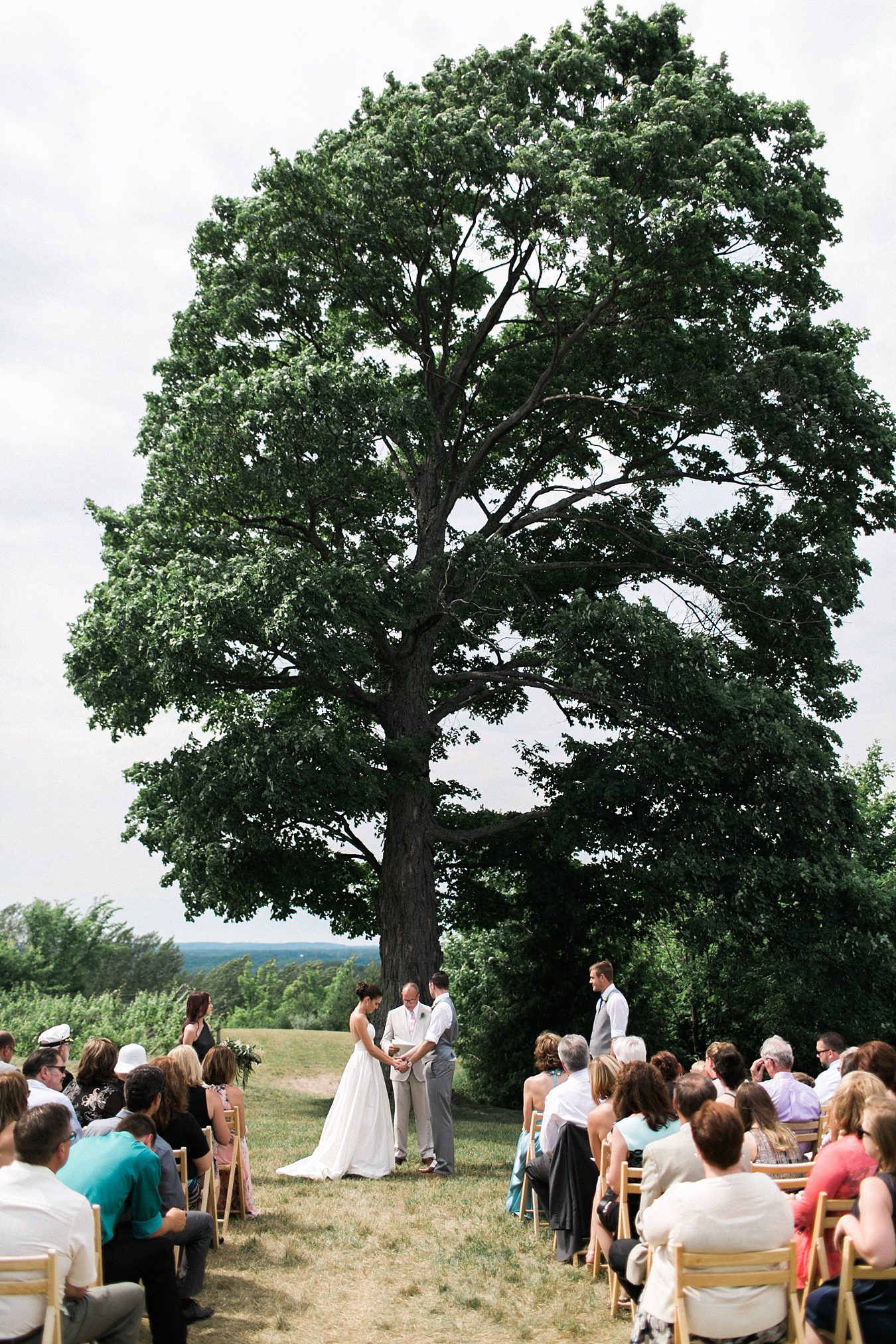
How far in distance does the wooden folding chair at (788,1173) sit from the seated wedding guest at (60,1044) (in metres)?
4.49

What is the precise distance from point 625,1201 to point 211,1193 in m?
3.14

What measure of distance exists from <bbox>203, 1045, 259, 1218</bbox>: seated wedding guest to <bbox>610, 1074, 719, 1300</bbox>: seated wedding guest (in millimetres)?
2656

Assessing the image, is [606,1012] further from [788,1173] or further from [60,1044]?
[60,1044]

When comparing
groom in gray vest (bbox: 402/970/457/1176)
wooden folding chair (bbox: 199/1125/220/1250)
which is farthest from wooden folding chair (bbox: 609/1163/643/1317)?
groom in gray vest (bbox: 402/970/457/1176)

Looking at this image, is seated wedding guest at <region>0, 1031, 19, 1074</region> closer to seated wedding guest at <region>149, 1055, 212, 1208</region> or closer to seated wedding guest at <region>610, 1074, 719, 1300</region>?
seated wedding guest at <region>149, 1055, 212, 1208</region>

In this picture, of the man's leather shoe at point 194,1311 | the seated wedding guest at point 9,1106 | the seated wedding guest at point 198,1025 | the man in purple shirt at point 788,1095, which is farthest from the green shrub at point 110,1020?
the seated wedding guest at point 9,1106

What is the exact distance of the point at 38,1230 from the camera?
4.46 metres

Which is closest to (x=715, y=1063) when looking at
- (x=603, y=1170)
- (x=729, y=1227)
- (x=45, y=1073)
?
(x=603, y=1170)

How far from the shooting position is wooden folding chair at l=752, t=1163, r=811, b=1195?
5.97 m

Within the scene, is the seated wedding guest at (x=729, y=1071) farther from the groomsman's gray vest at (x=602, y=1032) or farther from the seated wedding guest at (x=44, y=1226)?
the seated wedding guest at (x=44, y=1226)

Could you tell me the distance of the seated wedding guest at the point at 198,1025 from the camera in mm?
8906

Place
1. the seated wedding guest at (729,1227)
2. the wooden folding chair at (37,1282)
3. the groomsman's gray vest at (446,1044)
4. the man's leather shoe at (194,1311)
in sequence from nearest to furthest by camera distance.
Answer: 1. the wooden folding chair at (37,1282)
2. the seated wedding guest at (729,1227)
3. the man's leather shoe at (194,1311)
4. the groomsman's gray vest at (446,1044)

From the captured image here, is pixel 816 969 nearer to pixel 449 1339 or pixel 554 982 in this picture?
pixel 554 982

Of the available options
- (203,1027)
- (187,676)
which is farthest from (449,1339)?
(187,676)
